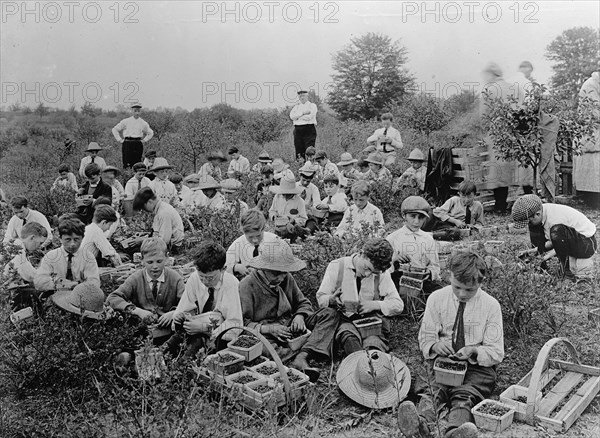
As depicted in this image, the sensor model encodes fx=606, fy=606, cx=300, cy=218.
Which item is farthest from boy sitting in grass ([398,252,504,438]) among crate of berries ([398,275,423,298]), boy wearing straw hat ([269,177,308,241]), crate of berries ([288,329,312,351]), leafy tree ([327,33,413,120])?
leafy tree ([327,33,413,120])

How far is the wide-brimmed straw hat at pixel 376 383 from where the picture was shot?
396cm

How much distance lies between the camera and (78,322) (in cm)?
463

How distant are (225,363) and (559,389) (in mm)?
2197


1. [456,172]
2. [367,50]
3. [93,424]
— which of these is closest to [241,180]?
[456,172]

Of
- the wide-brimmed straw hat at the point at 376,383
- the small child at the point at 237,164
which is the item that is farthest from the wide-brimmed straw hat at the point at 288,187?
the wide-brimmed straw hat at the point at 376,383

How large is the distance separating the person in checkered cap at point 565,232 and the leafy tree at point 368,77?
10.3 metres

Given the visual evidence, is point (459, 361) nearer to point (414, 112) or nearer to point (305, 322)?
point (305, 322)

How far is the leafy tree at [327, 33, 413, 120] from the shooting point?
51.8 feet

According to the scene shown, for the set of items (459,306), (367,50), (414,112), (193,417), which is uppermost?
(367,50)

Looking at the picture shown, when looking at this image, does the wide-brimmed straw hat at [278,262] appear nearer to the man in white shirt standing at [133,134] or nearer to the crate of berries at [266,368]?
the crate of berries at [266,368]

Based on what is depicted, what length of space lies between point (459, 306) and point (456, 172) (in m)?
5.84

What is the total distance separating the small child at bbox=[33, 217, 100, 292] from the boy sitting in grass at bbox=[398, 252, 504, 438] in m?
3.03

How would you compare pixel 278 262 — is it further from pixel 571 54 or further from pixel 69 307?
pixel 571 54

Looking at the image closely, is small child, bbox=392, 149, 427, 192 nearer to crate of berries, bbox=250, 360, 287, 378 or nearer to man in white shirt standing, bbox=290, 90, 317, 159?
man in white shirt standing, bbox=290, 90, 317, 159
